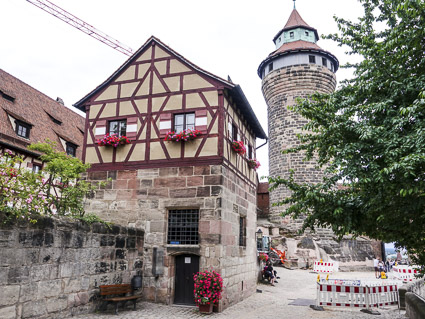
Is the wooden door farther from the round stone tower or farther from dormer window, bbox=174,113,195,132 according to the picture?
the round stone tower

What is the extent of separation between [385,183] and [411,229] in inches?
45.5

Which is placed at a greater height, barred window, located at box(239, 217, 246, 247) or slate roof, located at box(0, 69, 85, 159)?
slate roof, located at box(0, 69, 85, 159)

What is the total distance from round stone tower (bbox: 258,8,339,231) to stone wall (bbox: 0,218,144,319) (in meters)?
18.0

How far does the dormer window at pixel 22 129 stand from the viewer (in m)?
16.5

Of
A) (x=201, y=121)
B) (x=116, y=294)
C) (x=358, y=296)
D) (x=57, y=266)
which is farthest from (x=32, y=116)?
(x=358, y=296)

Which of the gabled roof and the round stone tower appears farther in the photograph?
the round stone tower

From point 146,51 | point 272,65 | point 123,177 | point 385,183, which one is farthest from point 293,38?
point 385,183

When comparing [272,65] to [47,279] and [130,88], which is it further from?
[47,279]

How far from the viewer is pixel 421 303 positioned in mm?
7207

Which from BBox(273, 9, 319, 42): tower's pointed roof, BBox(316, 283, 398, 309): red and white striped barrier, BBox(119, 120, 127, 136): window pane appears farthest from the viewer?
BBox(273, 9, 319, 42): tower's pointed roof

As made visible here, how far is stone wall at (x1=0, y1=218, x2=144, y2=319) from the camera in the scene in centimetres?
635

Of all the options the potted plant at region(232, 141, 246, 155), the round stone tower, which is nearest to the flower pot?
the potted plant at region(232, 141, 246, 155)

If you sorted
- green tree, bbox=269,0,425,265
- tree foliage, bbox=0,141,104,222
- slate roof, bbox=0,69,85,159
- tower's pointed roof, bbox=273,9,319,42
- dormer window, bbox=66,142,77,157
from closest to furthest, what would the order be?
green tree, bbox=269,0,425,265 → tree foliage, bbox=0,141,104,222 → slate roof, bbox=0,69,85,159 → dormer window, bbox=66,142,77,157 → tower's pointed roof, bbox=273,9,319,42

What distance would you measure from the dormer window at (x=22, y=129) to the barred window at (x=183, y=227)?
383 inches
